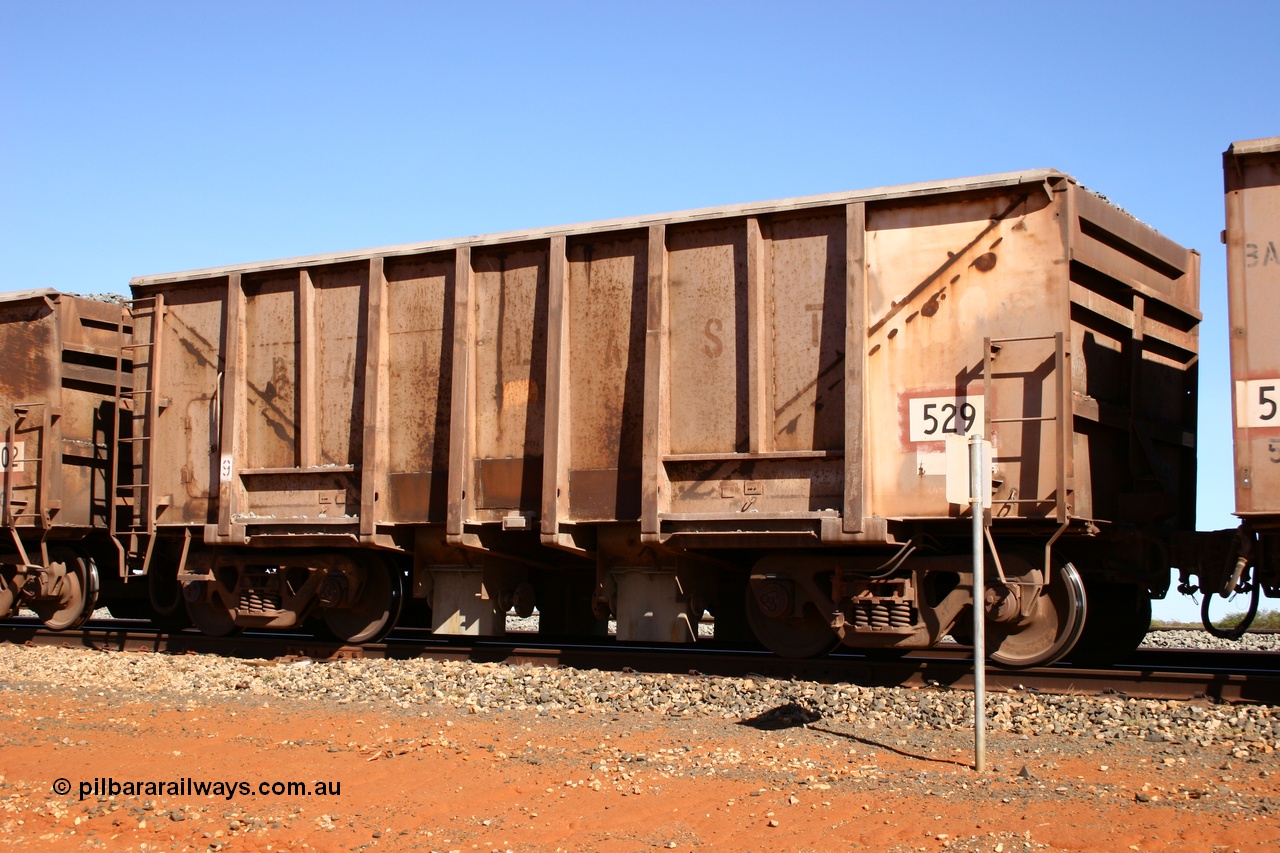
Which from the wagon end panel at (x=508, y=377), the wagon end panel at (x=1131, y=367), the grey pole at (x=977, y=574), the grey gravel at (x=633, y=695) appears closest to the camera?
the grey pole at (x=977, y=574)

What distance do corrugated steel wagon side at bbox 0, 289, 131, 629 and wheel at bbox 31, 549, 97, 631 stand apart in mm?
11

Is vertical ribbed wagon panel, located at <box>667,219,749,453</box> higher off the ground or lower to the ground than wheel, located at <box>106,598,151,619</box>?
higher

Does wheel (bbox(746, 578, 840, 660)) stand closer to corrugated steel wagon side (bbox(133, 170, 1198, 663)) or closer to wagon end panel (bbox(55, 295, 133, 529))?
corrugated steel wagon side (bbox(133, 170, 1198, 663))

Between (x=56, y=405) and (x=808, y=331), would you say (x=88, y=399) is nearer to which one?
(x=56, y=405)

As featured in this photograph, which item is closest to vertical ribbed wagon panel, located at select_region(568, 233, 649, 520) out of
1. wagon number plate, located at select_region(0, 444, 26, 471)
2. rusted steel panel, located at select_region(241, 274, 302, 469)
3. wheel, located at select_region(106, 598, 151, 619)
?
rusted steel panel, located at select_region(241, 274, 302, 469)

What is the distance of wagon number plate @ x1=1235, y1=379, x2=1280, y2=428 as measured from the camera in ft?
24.8

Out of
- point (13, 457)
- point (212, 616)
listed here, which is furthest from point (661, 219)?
point (13, 457)

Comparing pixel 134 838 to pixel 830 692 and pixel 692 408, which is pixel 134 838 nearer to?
pixel 830 692

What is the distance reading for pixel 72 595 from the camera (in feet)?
43.3

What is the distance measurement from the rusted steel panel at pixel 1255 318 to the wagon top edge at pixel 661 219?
4.19 ft

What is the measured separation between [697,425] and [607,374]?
3.23 feet

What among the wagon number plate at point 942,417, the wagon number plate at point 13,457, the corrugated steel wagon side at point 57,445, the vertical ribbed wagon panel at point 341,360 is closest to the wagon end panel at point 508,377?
the vertical ribbed wagon panel at point 341,360

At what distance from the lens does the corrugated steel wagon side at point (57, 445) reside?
502 inches

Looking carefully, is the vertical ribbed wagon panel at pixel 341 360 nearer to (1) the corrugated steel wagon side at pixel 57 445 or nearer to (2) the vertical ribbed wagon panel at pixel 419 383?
(2) the vertical ribbed wagon panel at pixel 419 383
